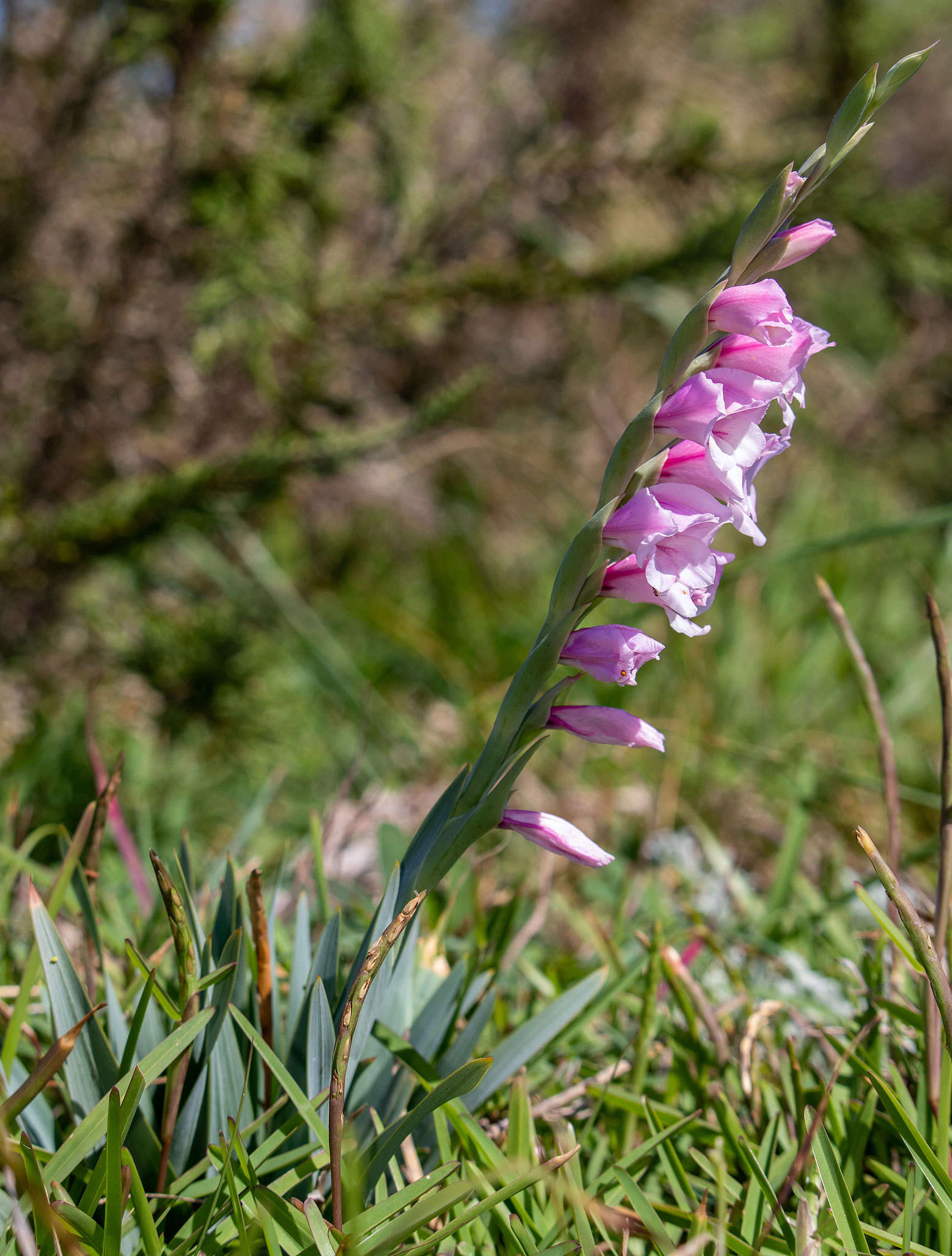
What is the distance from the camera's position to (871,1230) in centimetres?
68

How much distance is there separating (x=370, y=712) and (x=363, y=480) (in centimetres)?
90

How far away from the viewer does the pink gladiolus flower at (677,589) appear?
620 millimetres

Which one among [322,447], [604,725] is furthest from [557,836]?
[322,447]

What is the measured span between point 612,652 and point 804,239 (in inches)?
12.3

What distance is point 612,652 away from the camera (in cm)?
64

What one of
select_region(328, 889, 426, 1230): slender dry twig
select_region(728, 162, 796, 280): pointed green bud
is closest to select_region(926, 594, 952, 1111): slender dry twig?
select_region(728, 162, 796, 280): pointed green bud

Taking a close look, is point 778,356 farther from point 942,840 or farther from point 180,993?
point 180,993

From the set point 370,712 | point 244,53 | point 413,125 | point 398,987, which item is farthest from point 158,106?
point 398,987

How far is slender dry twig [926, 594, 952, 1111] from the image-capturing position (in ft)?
2.61

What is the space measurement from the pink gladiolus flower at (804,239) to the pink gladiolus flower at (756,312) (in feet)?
0.09

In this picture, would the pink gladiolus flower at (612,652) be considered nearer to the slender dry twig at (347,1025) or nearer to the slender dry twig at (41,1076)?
the slender dry twig at (347,1025)

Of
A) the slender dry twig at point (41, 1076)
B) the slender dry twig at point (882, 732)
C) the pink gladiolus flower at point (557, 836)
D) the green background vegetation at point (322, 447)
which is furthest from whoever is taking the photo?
the green background vegetation at point (322, 447)

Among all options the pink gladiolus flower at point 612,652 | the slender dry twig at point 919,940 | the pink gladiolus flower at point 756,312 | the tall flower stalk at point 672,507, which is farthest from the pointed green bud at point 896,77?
the slender dry twig at point 919,940

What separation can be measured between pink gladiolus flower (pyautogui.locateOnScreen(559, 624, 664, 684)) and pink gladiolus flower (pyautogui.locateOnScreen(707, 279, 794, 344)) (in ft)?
0.71
